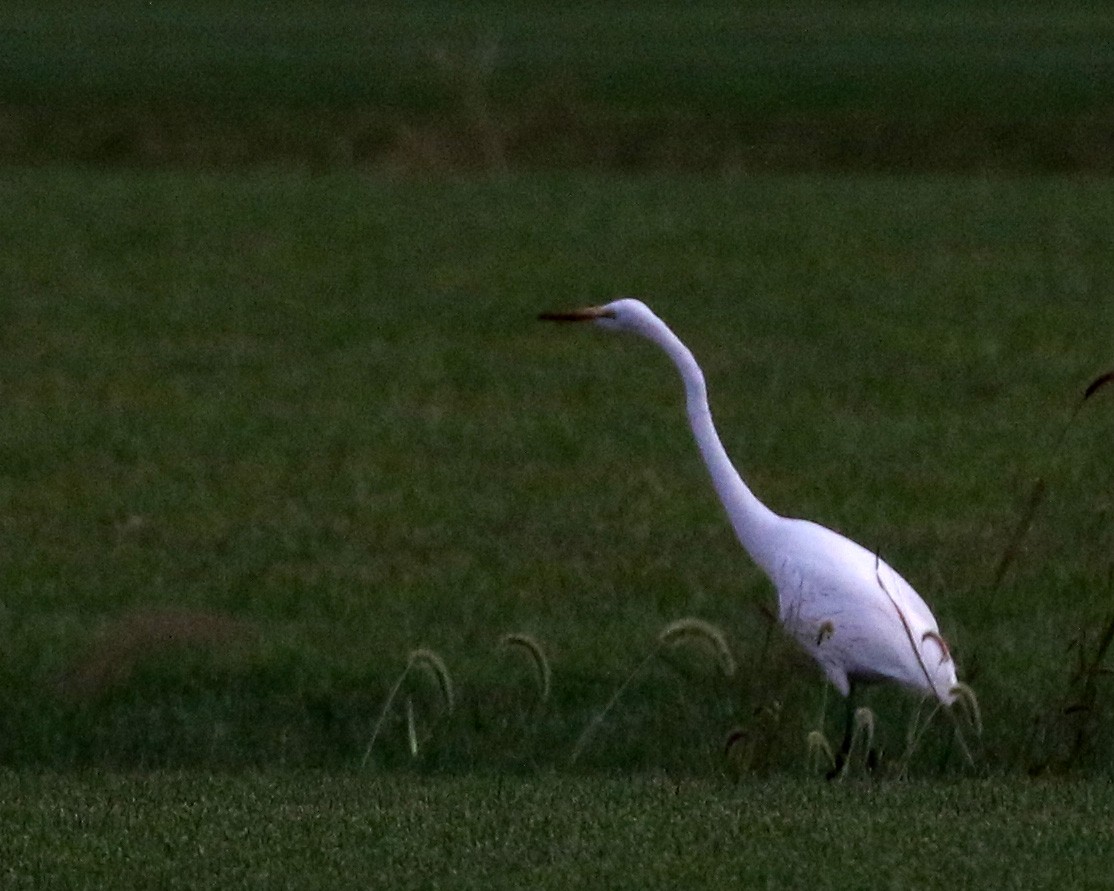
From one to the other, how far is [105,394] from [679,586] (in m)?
5.00

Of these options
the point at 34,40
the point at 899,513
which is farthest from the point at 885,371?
the point at 34,40

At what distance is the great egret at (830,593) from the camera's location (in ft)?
22.6

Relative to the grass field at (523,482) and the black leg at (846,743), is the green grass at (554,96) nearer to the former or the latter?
the grass field at (523,482)

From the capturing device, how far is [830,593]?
23.1 feet

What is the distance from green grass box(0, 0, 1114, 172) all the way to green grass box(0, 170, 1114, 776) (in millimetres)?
4112

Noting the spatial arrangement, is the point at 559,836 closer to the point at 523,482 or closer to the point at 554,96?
the point at 523,482

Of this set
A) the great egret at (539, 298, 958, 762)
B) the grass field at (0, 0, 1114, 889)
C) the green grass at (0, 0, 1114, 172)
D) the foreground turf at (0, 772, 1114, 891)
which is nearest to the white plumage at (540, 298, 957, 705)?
the great egret at (539, 298, 958, 762)

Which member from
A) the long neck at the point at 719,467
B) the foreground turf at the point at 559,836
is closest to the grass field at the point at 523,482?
the foreground turf at the point at 559,836

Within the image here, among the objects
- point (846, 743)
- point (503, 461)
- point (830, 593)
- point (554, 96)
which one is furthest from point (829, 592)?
point (554, 96)

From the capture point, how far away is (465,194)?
2194 cm

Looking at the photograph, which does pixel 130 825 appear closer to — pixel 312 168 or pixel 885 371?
pixel 885 371

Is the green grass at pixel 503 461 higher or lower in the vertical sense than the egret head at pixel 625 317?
lower

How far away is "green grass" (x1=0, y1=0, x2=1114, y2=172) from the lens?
25359mm

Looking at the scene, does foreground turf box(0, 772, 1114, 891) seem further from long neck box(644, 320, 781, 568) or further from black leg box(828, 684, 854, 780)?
long neck box(644, 320, 781, 568)
